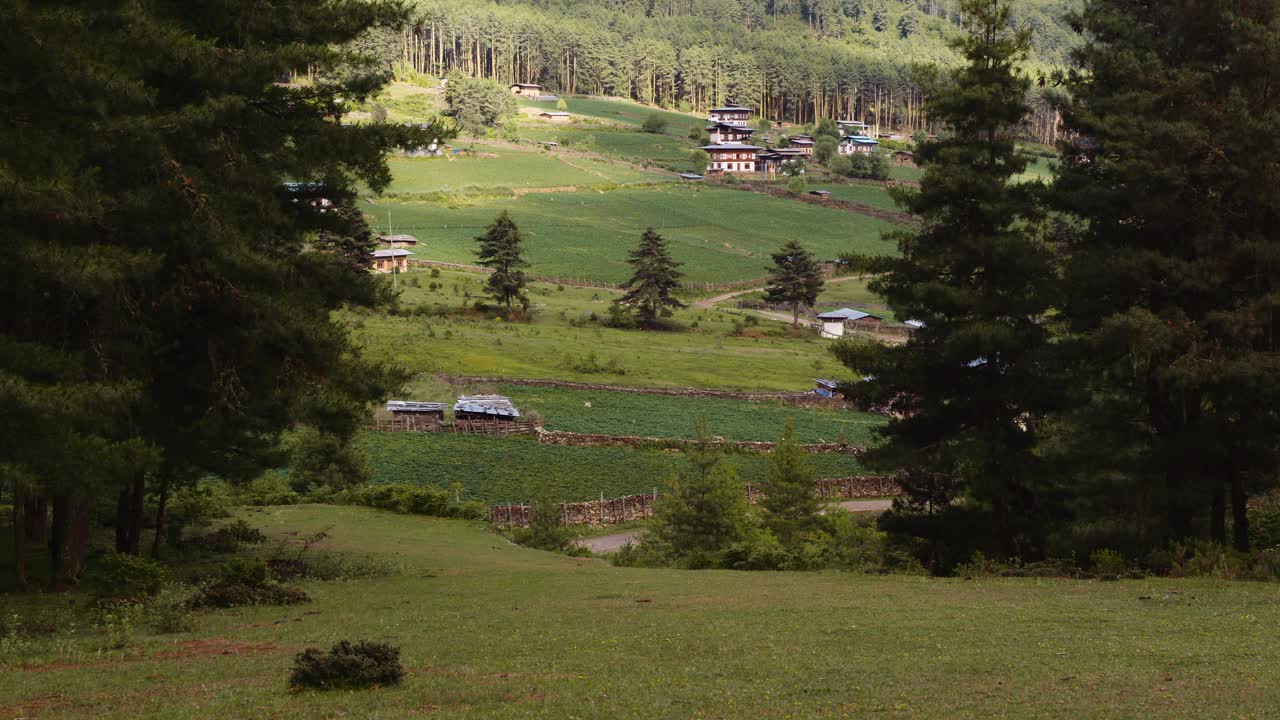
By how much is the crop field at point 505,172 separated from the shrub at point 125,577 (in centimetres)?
14484

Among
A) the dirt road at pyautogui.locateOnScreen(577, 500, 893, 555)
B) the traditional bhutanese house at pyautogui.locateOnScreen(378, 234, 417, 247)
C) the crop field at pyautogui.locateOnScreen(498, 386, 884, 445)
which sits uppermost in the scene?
the traditional bhutanese house at pyautogui.locateOnScreen(378, 234, 417, 247)

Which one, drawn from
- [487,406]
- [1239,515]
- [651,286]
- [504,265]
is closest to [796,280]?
[651,286]

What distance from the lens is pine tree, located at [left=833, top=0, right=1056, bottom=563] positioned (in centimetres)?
3080

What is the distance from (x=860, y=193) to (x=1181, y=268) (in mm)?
163497

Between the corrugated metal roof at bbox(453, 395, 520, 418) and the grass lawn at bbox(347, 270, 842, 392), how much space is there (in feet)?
19.0

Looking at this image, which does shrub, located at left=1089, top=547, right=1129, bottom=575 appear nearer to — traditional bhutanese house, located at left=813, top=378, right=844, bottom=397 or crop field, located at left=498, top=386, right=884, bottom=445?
crop field, located at left=498, top=386, right=884, bottom=445

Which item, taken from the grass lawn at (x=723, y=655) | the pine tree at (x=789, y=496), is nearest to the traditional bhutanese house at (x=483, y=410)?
the pine tree at (x=789, y=496)

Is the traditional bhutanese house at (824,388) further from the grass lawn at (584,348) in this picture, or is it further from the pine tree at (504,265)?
the pine tree at (504,265)

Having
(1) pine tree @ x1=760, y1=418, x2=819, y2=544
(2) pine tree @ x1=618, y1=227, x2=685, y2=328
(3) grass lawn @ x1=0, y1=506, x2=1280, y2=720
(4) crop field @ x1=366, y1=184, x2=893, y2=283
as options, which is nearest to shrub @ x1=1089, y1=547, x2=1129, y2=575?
(3) grass lawn @ x1=0, y1=506, x2=1280, y2=720

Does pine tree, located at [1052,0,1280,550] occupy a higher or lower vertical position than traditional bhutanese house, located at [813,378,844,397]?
higher

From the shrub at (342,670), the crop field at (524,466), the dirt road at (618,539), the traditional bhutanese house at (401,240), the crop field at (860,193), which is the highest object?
the crop field at (860,193)

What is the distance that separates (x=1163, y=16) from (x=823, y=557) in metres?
17.1

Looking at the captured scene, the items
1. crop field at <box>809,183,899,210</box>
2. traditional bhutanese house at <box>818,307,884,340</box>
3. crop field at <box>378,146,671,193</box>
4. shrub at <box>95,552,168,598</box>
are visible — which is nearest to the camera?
shrub at <box>95,552,168,598</box>

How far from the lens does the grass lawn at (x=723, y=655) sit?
11.0 m
